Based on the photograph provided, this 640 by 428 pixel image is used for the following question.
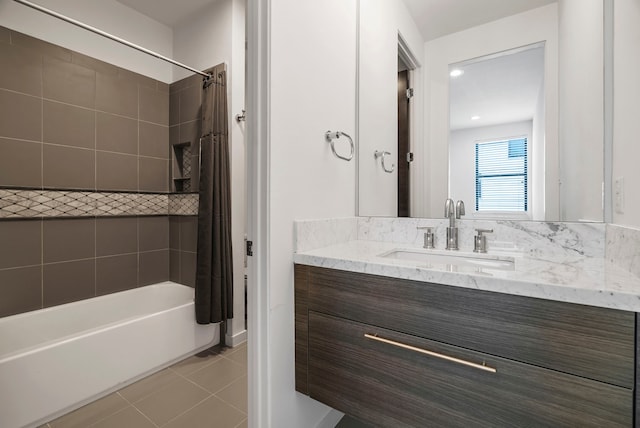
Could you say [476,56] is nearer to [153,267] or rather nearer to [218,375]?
[218,375]

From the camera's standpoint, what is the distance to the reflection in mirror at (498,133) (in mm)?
1194

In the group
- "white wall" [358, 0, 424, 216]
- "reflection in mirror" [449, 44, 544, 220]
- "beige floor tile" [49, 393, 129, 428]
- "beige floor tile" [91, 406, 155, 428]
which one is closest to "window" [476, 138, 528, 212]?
"reflection in mirror" [449, 44, 544, 220]

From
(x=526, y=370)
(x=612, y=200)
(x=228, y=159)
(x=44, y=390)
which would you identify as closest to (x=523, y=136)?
(x=612, y=200)

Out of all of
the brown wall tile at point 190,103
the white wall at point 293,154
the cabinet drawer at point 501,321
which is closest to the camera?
the cabinet drawer at point 501,321

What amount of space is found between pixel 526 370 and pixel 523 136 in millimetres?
958

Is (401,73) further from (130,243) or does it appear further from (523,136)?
(130,243)

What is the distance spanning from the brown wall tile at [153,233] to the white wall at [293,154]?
6.35 ft

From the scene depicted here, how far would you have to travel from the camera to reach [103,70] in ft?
7.23

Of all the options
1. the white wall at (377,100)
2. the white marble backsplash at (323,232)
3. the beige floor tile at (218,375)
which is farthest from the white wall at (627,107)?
the beige floor tile at (218,375)

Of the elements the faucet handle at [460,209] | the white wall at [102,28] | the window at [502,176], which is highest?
the white wall at [102,28]

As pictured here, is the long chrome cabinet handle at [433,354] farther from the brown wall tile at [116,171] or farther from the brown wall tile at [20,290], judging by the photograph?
the brown wall tile at [116,171]

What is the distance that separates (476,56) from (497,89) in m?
0.20

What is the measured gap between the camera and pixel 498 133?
4.14 ft

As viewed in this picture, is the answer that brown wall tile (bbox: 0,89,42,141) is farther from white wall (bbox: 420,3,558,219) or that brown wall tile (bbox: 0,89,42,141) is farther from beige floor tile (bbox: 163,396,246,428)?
white wall (bbox: 420,3,558,219)
